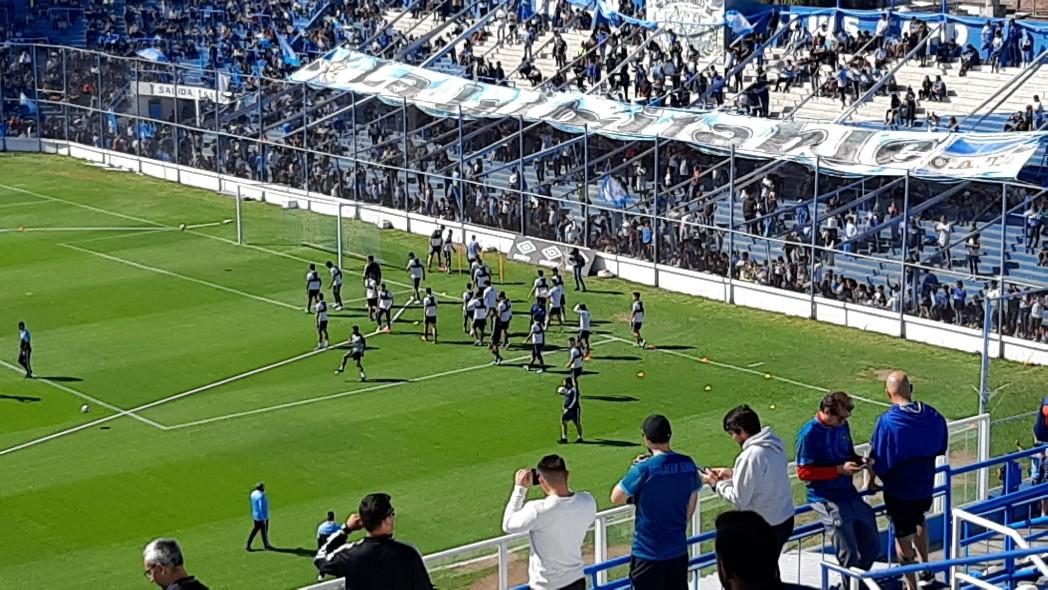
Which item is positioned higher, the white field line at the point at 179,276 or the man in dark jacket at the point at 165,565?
the man in dark jacket at the point at 165,565

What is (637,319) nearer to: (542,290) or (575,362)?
(542,290)

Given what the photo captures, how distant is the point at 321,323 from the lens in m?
34.5

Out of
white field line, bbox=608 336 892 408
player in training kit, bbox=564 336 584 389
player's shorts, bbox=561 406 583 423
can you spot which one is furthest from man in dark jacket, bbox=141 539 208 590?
white field line, bbox=608 336 892 408

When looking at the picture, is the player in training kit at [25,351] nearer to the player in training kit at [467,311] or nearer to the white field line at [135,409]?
the white field line at [135,409]

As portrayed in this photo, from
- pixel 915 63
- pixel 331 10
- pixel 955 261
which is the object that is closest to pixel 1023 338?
pixel 955 261

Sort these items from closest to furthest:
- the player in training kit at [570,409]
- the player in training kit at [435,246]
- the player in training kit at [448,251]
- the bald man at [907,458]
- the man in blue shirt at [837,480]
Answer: the man in blue shirt at [837,480], the bald man at [907,458], the player in training kit at [570,409], the player in training kit at [448,251], the player in training kit at [435,246]

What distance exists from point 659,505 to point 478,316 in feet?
77.7

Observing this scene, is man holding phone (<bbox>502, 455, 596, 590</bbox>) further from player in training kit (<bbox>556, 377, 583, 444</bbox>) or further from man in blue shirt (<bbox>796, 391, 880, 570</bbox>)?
player in training kit (<bbox>556, 377, 583, 444</bbox>)

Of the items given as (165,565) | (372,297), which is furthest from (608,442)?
(165,565)

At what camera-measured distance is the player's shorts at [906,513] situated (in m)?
12.3

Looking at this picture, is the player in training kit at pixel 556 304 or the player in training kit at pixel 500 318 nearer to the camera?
the player in training kit at pixel 500 318

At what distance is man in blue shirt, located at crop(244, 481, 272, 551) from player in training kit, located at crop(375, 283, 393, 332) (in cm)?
1201

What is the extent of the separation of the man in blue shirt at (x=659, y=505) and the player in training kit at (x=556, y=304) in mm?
24638

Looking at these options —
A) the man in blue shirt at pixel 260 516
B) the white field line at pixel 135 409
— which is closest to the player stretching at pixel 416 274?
the white field line at pixel 135 409
